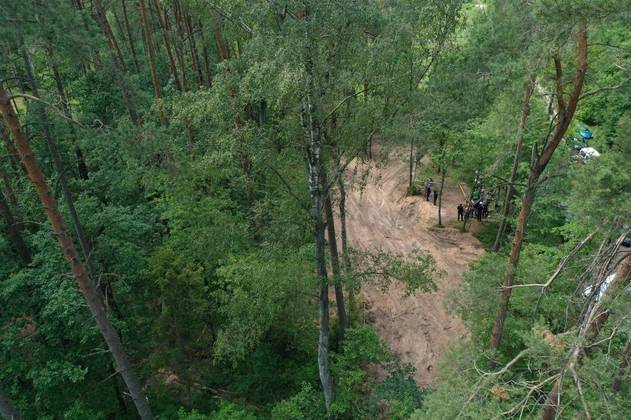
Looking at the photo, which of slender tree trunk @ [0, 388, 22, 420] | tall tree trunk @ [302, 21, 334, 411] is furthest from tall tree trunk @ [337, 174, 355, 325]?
slender tree trunk @ [0, 388, 22, 420]

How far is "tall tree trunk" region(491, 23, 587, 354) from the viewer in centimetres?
684

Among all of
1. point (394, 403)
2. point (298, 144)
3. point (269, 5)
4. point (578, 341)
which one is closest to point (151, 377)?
point (394, 403)

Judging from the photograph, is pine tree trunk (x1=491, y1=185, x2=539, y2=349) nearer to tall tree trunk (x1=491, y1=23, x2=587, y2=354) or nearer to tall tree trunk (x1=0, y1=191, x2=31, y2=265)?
tall tree trunk (x1=491, y1=23, x2=587, y2=354)

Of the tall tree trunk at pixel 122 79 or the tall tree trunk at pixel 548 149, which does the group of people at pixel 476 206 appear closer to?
the tall tree trunk at pixel 548 149

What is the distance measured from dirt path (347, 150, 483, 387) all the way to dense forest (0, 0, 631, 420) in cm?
14

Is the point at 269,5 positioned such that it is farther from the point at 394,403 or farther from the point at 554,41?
the point at 394,403

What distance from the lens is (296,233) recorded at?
925 centimetres

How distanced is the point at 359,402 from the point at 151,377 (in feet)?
19.3

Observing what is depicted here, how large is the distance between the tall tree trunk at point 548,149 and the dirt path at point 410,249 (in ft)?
9.53

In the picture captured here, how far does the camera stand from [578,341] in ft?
15.2

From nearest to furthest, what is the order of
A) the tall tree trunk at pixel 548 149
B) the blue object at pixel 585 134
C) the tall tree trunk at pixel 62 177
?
the tall tree trunk at pixel 548 149
the tall tree trunk at pixel 62 177
the blue object at pixel 585 134

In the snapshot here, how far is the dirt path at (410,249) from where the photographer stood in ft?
48.8

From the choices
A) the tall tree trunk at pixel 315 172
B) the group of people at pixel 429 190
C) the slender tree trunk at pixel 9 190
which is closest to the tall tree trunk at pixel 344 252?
the tall tree trunk at pixel 315 172

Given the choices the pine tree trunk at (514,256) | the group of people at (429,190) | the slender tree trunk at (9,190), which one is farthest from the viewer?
the group of people at (429,190)
